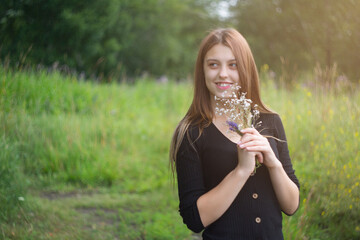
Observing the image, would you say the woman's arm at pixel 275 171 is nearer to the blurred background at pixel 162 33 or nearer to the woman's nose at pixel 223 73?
the woman's nose at pixel 223 73

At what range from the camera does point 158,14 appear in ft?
65.2

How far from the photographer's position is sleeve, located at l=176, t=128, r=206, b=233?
1.76 m

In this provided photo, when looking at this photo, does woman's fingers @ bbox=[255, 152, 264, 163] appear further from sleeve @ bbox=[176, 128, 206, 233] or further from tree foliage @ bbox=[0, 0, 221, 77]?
tree foliage @ bbox=[0, 0, 221, 77]

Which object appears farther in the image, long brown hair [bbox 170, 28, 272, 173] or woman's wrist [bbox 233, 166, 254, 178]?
long brown hair [bbox 170, 28, 272, 173]

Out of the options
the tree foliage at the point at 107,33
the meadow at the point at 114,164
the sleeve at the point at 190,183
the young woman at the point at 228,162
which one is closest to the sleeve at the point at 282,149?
the young woman at the point at 228,162

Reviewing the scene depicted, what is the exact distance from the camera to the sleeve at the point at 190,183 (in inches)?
69.3

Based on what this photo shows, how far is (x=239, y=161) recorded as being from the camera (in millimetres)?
1660

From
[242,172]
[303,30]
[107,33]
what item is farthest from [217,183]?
[107,33]

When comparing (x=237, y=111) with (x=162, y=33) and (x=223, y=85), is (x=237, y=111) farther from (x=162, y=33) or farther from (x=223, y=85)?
(x=162, y=33)

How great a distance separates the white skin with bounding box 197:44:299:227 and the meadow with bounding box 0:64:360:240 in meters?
1.21

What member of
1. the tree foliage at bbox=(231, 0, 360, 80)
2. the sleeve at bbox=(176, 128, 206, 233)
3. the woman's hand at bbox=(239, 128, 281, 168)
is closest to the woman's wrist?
the woman's hand at bbox=(239, 128, 281, 168)

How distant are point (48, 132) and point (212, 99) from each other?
3.91m

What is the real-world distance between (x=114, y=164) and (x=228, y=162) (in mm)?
3693

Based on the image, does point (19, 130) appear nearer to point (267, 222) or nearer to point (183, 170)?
point (183, 170)
